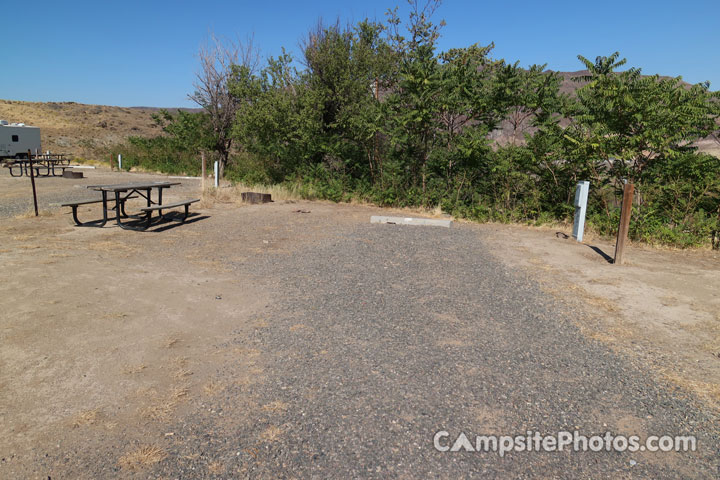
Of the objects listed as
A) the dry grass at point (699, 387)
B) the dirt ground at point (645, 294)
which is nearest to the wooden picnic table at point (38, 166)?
the dirt ground at point (645, 294)

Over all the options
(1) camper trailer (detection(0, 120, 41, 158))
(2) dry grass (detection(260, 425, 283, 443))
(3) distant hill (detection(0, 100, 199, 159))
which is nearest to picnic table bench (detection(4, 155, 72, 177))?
(1) camper trailer (detection(0, 120, 41, 158))

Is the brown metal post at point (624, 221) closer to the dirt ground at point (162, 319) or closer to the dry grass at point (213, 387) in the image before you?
the dirt ground at point (162, 319)

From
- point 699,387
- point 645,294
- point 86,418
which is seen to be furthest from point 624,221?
point 86,418

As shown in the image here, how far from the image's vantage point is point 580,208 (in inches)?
340

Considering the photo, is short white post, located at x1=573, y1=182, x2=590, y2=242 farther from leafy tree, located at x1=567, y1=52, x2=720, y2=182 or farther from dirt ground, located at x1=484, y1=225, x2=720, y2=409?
leafy tree, located at x1=567, y1=52, x2=720, y2=182

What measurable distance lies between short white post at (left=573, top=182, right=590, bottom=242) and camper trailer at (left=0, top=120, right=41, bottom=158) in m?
27.4

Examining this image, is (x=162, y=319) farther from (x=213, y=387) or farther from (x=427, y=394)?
(x=427, y=394)

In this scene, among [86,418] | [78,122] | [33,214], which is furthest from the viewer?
[78,122]

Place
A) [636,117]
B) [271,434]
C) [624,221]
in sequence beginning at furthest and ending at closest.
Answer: [636,117] → [624,221] → [271,434]

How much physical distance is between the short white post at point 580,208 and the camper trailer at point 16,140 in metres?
27.4

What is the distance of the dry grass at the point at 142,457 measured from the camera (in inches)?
94.9

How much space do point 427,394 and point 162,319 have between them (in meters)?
2.56

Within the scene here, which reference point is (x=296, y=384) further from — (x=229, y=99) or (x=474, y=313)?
(x=229, y=99)

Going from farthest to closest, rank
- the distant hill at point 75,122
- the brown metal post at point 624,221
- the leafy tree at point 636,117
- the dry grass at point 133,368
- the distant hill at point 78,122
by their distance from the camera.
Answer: the distant hill at point 75,122, the distant hill at point 78,122, the leafy tree at point 636,117, the brown metal post at point 624,221, the dry grass at point 133,368
